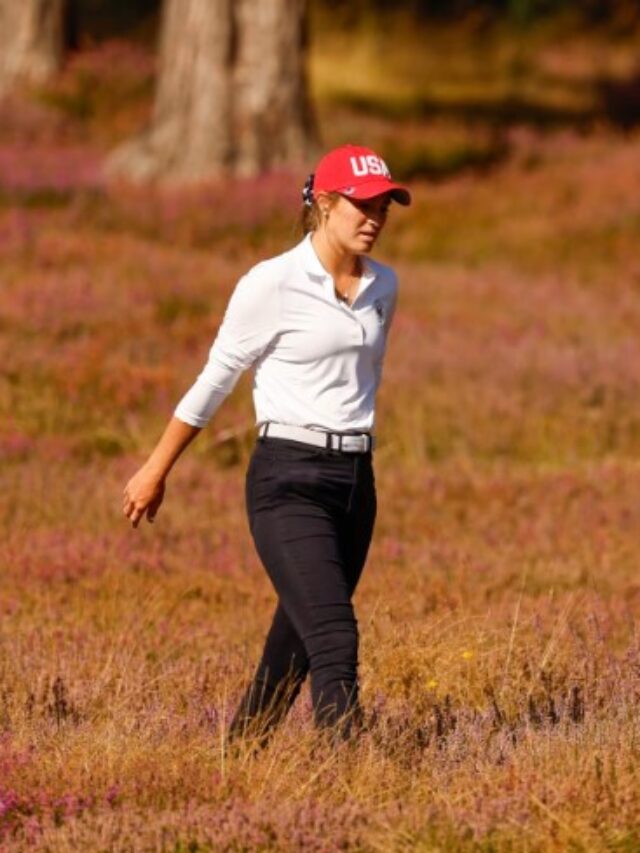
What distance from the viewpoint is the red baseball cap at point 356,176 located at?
6.10 m

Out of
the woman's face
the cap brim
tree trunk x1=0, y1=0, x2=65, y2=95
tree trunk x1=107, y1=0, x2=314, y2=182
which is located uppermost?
tree trunk x1=0, y1=0, x2=65, y2=95

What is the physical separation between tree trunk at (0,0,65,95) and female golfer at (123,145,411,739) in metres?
23.0

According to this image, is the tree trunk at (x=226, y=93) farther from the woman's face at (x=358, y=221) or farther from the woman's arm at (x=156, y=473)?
the woman's arm at (x=156, y=473)

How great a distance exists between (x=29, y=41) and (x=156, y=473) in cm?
2384

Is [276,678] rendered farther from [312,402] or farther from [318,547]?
[312,402]

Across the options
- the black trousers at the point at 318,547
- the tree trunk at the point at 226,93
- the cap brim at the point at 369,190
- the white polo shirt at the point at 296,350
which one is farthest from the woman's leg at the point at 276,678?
the tree trunk at the point at 226,93

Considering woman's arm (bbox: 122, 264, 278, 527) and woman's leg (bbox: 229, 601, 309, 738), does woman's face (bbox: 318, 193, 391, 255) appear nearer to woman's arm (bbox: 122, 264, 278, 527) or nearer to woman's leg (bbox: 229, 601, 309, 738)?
woman's arm (bbox: 122, 264, 278, 527)

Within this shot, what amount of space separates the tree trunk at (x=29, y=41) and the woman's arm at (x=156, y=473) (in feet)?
75.5

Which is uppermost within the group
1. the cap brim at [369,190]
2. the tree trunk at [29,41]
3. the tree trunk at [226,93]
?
the tree trunk at [29,41]

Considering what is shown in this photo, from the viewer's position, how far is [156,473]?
243 inches

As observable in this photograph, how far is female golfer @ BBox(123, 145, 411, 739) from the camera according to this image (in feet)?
20.1

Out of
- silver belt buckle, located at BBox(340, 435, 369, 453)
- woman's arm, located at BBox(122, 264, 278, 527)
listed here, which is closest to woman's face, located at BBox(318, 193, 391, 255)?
woman's arm, located at BBox(122, 264, 278, 527)

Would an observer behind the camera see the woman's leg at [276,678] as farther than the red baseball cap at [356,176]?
Yes

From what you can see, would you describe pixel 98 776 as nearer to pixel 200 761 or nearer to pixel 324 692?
pixel 200 761
